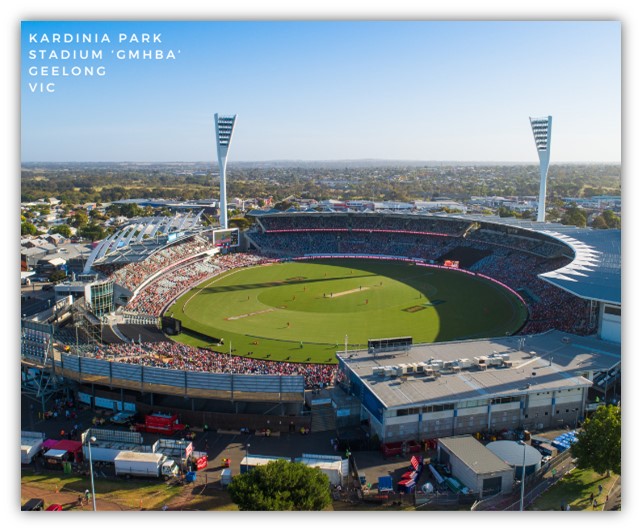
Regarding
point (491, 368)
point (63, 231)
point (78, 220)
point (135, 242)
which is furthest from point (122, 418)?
point (78, 220)

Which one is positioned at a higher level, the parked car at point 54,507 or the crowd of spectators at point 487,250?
the crowd of spectators at point 487,250

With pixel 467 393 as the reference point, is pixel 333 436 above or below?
below

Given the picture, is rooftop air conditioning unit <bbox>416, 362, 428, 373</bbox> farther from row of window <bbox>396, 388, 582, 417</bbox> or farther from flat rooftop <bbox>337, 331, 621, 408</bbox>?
row of window <bbox>396, 388, 582, 417</bbox>

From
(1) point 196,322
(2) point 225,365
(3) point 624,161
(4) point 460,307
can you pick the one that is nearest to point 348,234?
(4) point 460,307

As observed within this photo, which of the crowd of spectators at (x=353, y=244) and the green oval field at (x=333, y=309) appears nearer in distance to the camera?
the green oval field at (x=333, y=309)

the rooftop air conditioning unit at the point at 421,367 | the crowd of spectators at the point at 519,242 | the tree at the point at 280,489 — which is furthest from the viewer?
the crowd of spectators at the point at 519,242

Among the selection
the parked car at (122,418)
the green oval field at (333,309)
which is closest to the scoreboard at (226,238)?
the green oval field at (333,309)

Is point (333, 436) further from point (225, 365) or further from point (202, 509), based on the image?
point (225, 365)

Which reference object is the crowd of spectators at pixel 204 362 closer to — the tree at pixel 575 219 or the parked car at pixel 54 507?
the parked car at pixel 54 507
